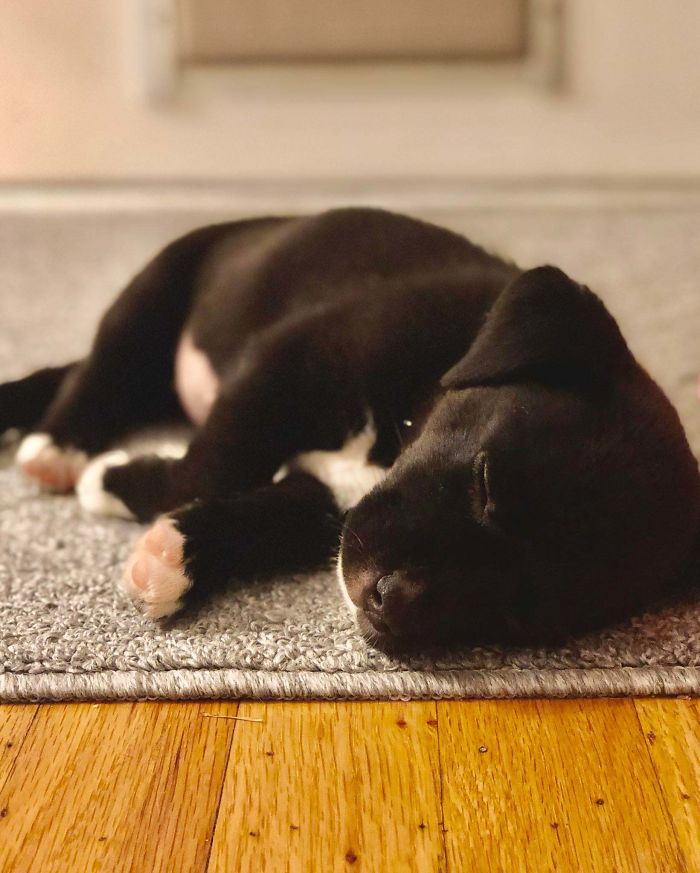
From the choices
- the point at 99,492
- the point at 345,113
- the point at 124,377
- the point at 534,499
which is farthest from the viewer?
the point at 345,113

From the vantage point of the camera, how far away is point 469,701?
957 millimetres

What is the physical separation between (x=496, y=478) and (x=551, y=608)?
14 cm

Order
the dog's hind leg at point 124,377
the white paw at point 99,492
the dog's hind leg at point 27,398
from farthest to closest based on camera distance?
the dog's hind leg at point 27,398 < the dog's hind leg at point 124,377 < the white paw at point 99,492

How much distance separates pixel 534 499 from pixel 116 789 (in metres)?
0.46

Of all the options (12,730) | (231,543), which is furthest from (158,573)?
(12,730)

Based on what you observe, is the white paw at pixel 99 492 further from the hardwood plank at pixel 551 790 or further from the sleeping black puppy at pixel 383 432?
the hardwood plank at pixel 551 790

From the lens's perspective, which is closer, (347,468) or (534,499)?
(534,499)

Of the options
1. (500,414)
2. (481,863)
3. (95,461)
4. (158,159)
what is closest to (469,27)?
(158,159)

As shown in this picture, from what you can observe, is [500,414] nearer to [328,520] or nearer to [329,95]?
[328,520]

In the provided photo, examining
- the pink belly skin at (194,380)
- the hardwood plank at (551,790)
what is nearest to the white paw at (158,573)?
the hardwood plank at (551,790)

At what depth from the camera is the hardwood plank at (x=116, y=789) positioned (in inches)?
29.8

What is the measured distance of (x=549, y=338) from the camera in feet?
3.41

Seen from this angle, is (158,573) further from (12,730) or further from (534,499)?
(534,499)

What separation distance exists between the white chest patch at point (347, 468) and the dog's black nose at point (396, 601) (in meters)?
0.29
